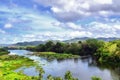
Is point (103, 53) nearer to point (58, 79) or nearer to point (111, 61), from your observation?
point (111, 61)

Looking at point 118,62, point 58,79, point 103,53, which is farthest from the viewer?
point 103,53

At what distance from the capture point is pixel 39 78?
329 feet

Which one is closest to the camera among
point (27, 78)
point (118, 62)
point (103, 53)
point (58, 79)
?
point (58, 79)

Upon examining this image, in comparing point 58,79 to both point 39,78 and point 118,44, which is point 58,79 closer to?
point 39,78

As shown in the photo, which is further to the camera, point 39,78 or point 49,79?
point 39,78

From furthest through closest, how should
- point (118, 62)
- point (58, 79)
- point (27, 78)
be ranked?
point (118, 62) < point (27, 78) < point (58, 79)

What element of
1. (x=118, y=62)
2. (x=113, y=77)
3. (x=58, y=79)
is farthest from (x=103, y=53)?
(x=58, y=79)

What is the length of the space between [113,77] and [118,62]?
156 ft

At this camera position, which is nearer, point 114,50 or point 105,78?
point 105,78

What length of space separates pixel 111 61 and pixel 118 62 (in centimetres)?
992

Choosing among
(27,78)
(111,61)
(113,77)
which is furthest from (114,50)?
(27,78)

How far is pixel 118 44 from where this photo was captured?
605 ft

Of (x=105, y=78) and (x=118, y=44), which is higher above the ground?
(x=118, y=44)

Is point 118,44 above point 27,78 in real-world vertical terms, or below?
above
